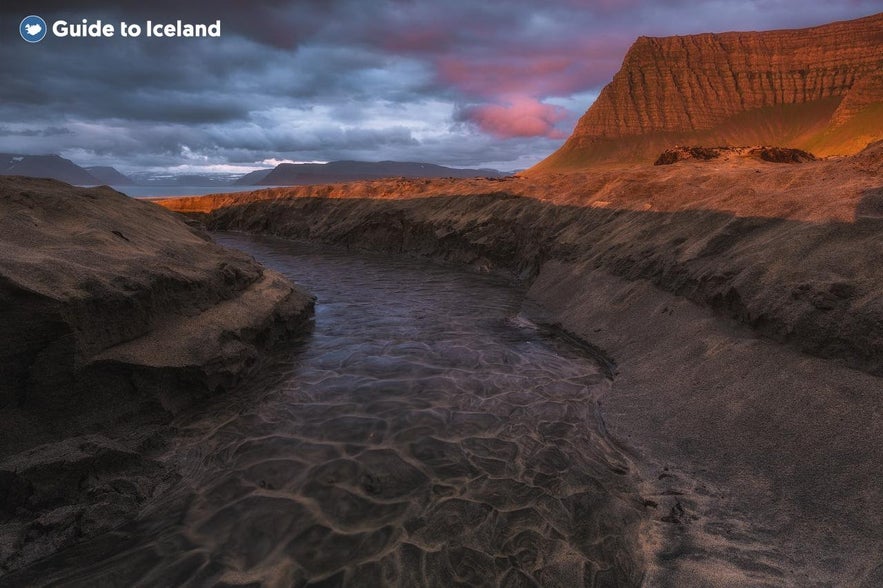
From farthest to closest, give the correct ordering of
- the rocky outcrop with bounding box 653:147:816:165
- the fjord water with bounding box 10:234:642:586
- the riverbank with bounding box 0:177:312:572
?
the rocky outcrop with bounding box 653:147:816:165 < the riverbank with bounding box 0:177:312:572 < the fjord water with bounding box 10:234:642:586

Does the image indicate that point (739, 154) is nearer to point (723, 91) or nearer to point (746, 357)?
point (746, 357)

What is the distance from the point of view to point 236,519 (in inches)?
172

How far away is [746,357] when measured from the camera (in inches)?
241

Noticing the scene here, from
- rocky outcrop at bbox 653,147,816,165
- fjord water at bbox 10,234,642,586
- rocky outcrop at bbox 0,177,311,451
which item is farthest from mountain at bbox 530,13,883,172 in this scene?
fjord water at bbox 10,234,642,586

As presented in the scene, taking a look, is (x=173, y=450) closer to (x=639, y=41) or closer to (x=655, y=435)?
(x=655, y=435)

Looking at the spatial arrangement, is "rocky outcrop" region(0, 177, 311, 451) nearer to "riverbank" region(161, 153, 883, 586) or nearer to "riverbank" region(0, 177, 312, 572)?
"riverbank" region(0, 177, 312, 572)

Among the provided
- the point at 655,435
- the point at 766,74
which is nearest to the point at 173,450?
the point at 655,435

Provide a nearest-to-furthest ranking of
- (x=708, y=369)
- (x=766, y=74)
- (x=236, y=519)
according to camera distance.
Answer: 1. (x=236, y=519)
2. (x=708, y=369)
3. (x=766, y=74)

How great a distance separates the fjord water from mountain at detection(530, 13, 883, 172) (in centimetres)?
10488

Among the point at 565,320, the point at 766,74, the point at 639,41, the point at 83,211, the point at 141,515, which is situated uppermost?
the point at 639,41

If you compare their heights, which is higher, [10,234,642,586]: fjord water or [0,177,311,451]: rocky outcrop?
[0,177,311,451]: rocky outcrop

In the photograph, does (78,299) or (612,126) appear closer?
(78,299)

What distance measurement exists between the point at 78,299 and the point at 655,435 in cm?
685

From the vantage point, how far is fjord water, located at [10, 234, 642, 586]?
152 inches
